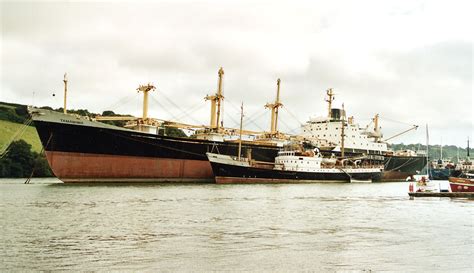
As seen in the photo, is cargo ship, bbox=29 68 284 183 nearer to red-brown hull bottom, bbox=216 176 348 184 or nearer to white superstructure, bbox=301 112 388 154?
red-brown hull bottom, bbox=216 176 348 184

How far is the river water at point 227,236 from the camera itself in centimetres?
1138

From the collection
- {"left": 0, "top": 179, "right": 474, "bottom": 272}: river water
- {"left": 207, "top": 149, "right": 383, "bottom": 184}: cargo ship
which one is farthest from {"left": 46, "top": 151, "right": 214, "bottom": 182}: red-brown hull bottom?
{"left": 0, "top": 179, "right": 474, "bottom": 272}: river water

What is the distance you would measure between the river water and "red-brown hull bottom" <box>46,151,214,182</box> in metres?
13.6

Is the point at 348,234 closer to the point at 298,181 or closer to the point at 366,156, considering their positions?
the point at 298,181

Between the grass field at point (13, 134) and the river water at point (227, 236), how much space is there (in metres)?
54.8

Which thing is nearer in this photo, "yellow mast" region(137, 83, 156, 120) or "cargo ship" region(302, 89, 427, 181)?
"yellow mast" region(137, 83, 156, 120)

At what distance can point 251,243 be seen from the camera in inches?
555

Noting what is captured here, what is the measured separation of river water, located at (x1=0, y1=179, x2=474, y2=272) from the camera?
1138cm

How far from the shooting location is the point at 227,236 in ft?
50.6

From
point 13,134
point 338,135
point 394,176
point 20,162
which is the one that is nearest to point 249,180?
point 338,135

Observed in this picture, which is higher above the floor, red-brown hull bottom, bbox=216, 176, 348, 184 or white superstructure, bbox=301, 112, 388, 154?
white superstructure, bbox=301, 112, 388, 154

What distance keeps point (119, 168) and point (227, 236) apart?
1124 inches

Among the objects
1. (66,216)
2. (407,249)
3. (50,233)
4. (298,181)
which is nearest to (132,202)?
(66,216)

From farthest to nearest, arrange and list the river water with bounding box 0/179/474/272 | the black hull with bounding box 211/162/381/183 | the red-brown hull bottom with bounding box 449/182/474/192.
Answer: the black hull with bounding box 211/162/381/183 < the red-brown hull bottom with bounding box 449/182/474/192 < the river water with bounding box 0/179/474/272
